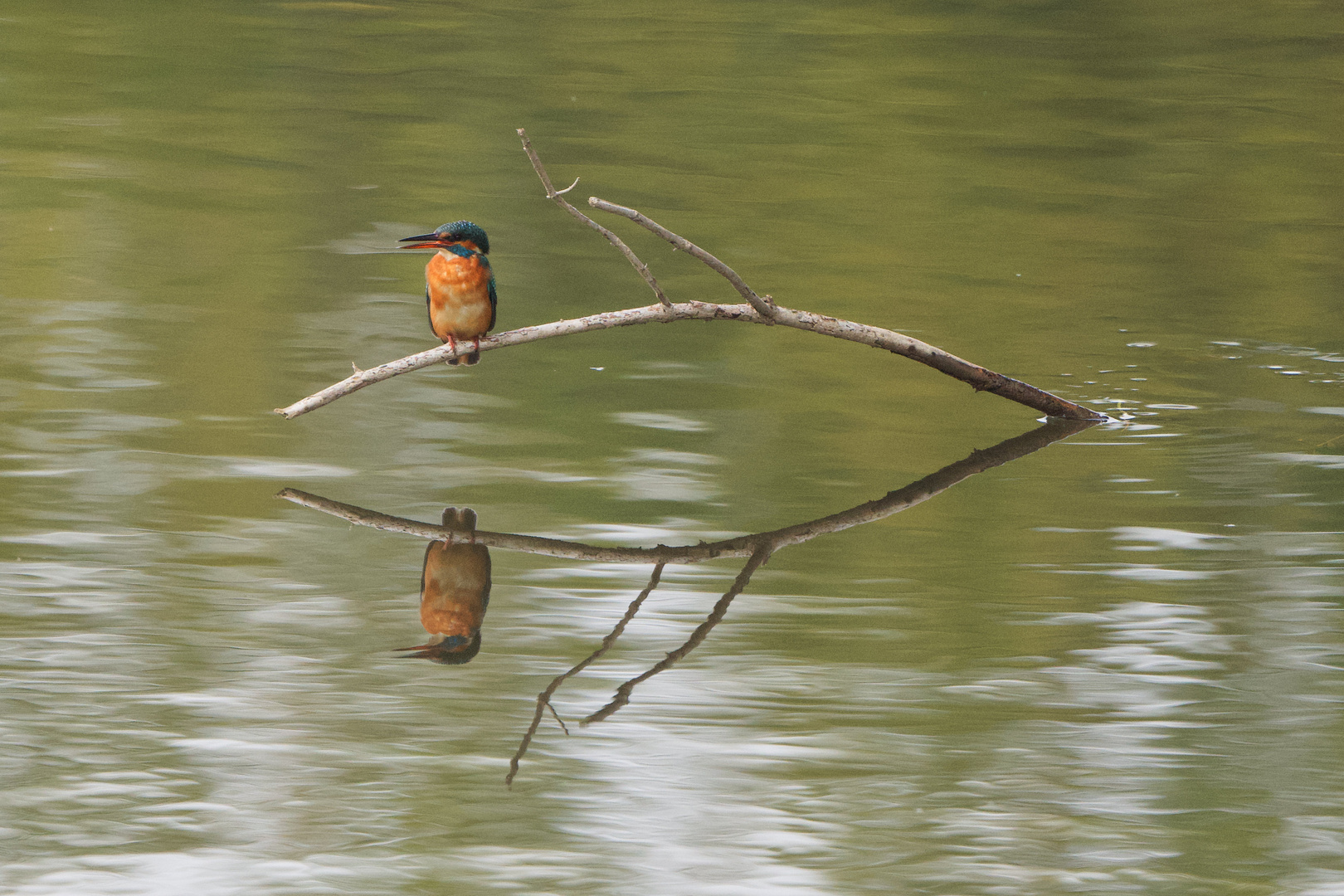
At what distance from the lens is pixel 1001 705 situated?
4.07 meters

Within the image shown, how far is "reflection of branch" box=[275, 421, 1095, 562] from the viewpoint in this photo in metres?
4.85

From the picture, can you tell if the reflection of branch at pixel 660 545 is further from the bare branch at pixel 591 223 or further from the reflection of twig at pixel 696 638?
the bare branch at pixel 591 223

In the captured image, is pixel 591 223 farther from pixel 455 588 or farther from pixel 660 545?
pixel 455 588

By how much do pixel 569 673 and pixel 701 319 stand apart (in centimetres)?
180

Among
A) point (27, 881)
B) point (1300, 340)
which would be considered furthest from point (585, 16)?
point (27, 881)

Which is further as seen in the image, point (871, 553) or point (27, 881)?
point (871, 553)

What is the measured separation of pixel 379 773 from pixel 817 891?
36.4 inches

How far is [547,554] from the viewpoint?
4828 millimetres

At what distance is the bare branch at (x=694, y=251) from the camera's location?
4.96 meters

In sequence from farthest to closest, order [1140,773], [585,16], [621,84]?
1. [585,16]
2. [621,84]
3. [1140,773]

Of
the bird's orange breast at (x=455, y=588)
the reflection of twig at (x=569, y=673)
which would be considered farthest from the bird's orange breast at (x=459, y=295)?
the reflection of twig at (x=569, y=673)

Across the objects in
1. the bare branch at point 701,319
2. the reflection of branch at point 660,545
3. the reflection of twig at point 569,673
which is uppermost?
the bare branch at point 701,319

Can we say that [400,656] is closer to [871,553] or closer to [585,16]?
[871,553]

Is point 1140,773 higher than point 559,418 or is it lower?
lower
